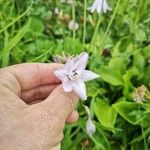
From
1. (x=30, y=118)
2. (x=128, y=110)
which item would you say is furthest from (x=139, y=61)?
(x=30, y=118)

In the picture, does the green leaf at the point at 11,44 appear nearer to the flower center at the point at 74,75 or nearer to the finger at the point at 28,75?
the finger at the point at 28,75

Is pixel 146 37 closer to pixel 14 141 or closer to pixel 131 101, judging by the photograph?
pixel 131 101

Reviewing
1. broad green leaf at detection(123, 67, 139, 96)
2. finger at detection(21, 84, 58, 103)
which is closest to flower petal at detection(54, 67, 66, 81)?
finger at detection(21, 84, 58, 103)

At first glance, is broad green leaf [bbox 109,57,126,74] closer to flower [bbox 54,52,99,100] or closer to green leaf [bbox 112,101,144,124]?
green leaf [bbox 112,101,144,124]

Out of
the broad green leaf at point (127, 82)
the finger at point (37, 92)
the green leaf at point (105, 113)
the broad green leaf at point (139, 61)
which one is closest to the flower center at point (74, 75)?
the finger at point (37, 92)

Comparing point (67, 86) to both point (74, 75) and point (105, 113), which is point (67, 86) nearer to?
point (74, 75)
